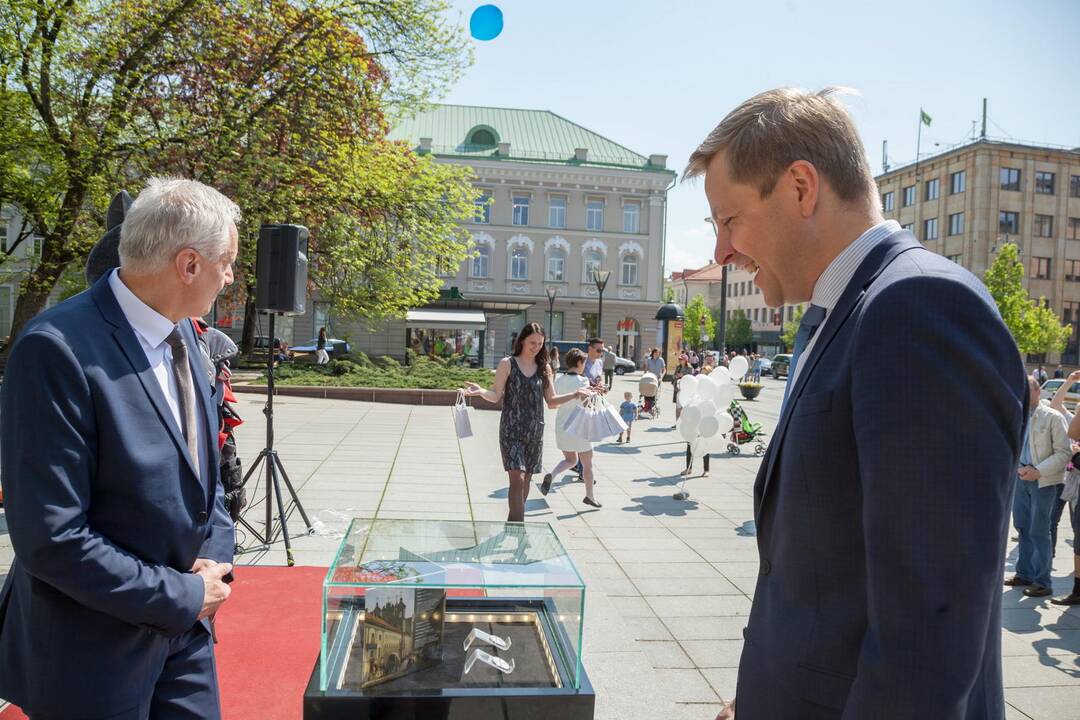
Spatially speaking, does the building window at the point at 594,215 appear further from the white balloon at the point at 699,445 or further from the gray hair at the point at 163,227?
the gray hair at the point at 163,227

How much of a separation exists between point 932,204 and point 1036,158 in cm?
764

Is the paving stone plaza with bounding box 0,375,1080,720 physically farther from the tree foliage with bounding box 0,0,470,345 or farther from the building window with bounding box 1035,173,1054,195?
the building window with bounding box 1035,173,1054,195

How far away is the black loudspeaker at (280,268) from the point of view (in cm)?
650

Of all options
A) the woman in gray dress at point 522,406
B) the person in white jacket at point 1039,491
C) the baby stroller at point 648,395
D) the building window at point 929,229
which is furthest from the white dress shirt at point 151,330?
the building window at point 929,229

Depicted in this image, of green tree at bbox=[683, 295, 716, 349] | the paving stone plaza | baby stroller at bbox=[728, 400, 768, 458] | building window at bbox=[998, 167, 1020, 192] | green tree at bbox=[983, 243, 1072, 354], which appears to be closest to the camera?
the paving stone plaza

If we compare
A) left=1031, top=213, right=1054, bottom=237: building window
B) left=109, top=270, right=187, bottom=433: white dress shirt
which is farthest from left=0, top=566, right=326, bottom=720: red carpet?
left=1031, top=213, right=1054, bottom=237: building window

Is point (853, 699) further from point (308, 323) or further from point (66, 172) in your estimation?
point (308, 323)

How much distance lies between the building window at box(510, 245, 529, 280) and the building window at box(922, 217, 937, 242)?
33.4m

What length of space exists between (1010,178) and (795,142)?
2689 inches

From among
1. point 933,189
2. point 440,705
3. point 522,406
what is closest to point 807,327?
point 440,705

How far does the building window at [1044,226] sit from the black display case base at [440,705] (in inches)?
2717

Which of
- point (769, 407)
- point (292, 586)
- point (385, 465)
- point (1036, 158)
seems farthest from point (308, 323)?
point (1036, 158)

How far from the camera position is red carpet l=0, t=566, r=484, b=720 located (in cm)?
360

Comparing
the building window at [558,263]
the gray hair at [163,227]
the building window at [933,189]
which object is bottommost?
the gray hair at [163,227]
